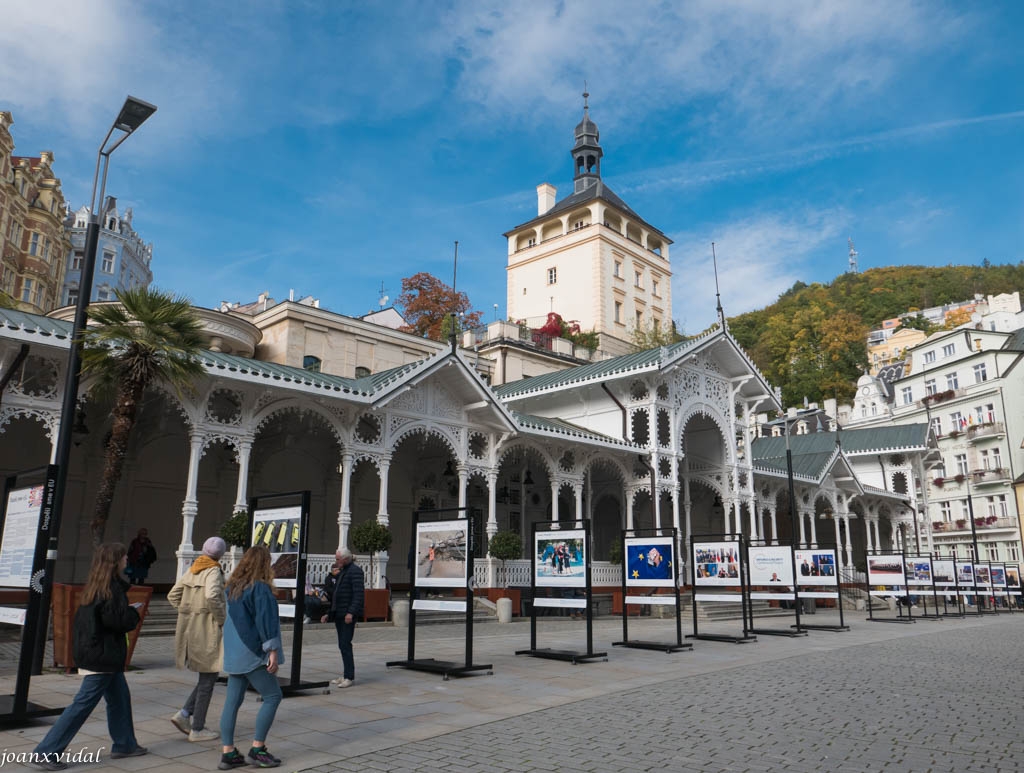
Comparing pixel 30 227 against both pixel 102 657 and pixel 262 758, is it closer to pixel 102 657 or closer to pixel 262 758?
pixel 102 657

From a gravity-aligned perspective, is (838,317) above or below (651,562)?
above

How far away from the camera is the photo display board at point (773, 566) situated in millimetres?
18391

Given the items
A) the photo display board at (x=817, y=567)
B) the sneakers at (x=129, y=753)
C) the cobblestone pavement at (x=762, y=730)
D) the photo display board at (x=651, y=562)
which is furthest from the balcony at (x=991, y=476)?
the sneakers at (x=129, y=753)

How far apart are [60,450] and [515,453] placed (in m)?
17.3

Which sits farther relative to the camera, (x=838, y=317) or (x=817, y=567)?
(x=838, y=317)

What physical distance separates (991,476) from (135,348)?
55.6 meters

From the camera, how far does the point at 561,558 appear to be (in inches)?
516

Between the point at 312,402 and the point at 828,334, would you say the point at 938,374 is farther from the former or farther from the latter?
the point at 312,402

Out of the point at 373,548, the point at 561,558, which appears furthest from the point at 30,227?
the point at 561,558

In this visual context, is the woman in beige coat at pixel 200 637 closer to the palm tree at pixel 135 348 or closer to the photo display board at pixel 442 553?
the photo display board at pixel 442 553

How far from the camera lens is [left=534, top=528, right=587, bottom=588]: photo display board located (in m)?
12.8

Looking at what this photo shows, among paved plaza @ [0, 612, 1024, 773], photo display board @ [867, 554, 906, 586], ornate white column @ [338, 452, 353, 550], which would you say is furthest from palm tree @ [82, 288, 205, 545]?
photo display board @ [867, 554, 906, 586]

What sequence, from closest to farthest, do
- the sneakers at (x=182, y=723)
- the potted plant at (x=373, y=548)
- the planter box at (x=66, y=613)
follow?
the sneakers at (x=182, y=723), the planter box at (x=66, y=613), the potted plant at (x=373, y=548)

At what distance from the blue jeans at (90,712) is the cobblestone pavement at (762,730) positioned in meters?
1.69
